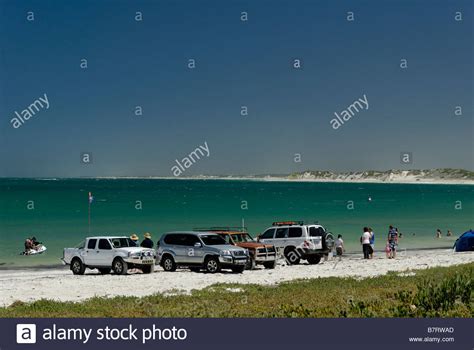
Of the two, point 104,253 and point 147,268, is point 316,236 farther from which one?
point 104,253

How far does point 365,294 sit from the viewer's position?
1723cm

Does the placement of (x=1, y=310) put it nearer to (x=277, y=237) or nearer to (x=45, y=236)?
(x=277, y=237)

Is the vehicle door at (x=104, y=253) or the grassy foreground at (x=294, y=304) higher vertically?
the vehicle door at (x=104, y=253)

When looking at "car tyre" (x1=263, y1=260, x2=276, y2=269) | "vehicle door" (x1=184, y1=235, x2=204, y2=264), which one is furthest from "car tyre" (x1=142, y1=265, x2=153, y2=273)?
"car tyre" (x1=263, y1=260, x2=276, y2=269)

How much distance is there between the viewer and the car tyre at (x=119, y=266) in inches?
1069

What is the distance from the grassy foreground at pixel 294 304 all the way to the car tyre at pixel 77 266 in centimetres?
1113

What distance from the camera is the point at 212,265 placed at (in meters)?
27.1

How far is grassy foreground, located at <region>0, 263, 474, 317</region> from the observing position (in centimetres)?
1394

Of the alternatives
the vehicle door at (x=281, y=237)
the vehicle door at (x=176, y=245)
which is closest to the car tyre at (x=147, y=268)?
the vehicle door at (x=176, y=245)

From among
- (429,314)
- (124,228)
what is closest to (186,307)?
(429,314)

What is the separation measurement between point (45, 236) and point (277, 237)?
34.5 meters

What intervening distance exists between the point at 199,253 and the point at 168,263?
166 cm

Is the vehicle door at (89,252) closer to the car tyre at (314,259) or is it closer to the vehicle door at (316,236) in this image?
the vehicle door at (316,236)

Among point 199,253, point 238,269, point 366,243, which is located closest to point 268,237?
point 366,243
